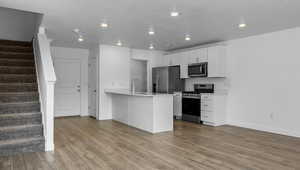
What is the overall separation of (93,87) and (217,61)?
4.07m

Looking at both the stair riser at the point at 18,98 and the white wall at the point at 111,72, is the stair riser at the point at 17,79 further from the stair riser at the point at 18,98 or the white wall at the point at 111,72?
the white wall at the point at 111,72

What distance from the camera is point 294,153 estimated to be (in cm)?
350

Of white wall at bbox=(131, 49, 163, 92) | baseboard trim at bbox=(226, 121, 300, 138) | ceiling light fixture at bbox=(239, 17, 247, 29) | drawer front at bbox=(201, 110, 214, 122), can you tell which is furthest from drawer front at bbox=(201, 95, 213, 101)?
white wall at bbox=(131, 49, 163, 92)

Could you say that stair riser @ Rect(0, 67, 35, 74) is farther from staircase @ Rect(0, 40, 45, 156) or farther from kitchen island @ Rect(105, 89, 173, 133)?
kitchen island @ Rect(105, 89, 173, 133)

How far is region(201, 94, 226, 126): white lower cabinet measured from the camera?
18.9 feet

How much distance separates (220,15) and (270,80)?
2362mm

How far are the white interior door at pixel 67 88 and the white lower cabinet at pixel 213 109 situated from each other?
4324 mm

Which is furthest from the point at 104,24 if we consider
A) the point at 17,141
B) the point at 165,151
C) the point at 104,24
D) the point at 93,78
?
the point at 93,78

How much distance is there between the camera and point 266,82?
517 cm

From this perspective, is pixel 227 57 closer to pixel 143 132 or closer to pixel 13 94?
pixel 143 132

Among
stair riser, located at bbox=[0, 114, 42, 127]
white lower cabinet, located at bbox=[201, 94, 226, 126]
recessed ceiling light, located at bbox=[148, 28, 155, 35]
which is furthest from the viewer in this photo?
white lower cabinet, located at bbox=[201, 94, 226, 126]

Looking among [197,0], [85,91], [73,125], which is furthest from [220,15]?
[85,91]

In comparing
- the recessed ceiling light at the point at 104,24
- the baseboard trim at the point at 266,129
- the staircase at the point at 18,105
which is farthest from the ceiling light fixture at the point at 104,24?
the baseboard trim at the point at 266,129

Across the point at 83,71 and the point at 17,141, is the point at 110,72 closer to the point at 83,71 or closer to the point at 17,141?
the point at 83,71
